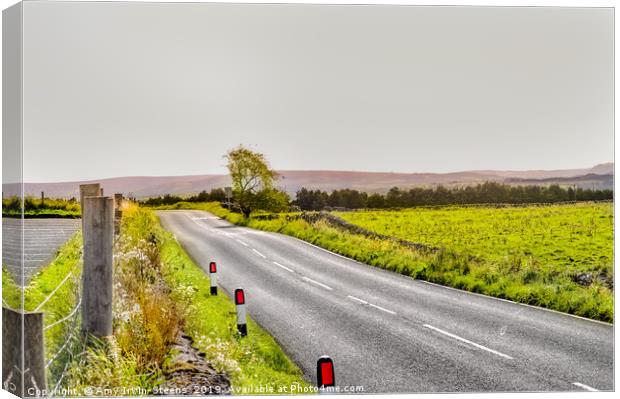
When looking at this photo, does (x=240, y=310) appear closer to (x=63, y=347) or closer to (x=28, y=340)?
(x=63, y=347)

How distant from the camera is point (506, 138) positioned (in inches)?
432

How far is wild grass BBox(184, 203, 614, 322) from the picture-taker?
37.2ft

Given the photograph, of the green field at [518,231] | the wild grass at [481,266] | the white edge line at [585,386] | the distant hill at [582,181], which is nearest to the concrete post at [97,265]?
the wild grass at [481,266]

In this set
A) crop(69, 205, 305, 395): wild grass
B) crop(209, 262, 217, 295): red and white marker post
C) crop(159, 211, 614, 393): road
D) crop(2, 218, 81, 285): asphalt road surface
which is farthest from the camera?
crop(209, 262, 217, 295): red and white marker post

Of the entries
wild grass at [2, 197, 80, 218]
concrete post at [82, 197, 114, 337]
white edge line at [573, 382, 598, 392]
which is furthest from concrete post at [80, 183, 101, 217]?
white edge line at [573, 382, 598, 392]

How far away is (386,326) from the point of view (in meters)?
11.3

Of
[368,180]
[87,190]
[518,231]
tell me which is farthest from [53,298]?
[518,231]

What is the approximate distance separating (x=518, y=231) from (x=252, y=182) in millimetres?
4838

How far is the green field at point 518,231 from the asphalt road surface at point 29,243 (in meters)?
4.42

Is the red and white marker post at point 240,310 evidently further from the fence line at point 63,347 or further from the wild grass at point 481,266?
the fence line at point 63,347

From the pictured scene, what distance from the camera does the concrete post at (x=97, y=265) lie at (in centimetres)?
819

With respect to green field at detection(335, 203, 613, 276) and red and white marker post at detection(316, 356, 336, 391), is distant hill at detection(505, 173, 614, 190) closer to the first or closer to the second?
green field at detection(335, 203, 613, 276)

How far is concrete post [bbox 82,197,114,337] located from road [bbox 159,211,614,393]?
108 inches

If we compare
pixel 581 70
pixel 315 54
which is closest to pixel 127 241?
pixel 315 54
